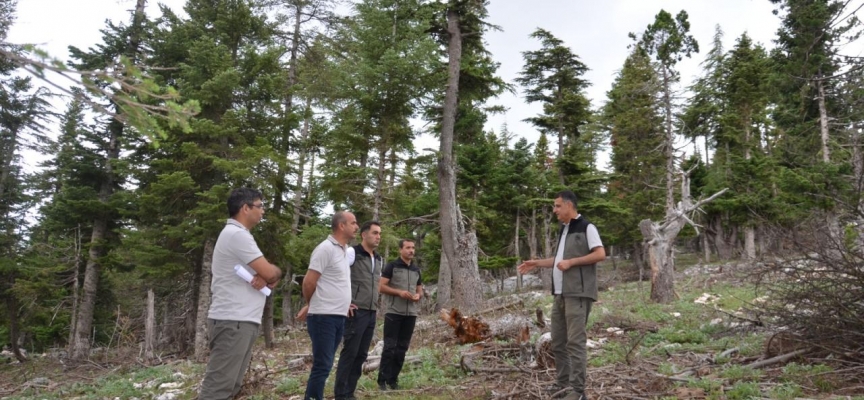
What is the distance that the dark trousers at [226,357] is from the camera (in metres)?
3.82

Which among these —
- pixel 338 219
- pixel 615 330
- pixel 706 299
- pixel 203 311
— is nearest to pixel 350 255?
pixel 338 219

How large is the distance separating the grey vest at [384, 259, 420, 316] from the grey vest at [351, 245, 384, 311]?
2.16 feet

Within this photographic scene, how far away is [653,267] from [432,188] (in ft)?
37.8

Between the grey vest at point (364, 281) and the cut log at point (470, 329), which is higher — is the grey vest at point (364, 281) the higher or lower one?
the higher one

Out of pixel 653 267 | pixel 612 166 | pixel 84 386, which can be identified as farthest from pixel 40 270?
pixel 612 166

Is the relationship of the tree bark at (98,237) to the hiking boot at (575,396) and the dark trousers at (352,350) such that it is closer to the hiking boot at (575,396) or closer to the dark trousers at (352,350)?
the dark trousers at (352,350)

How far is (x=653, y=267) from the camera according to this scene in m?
A: 14.3

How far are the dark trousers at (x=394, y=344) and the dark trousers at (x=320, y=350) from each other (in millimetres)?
1609

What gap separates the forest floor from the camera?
545cm

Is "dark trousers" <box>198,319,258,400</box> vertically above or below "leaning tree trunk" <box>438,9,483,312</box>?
below

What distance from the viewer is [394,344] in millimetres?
6504

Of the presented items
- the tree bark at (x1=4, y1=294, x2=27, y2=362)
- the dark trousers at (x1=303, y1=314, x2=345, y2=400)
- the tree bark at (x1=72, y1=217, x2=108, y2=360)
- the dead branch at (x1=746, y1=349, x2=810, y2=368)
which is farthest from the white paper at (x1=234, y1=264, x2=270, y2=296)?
the tree bark at (x1=4, y1=294, x2=27, y2=362)

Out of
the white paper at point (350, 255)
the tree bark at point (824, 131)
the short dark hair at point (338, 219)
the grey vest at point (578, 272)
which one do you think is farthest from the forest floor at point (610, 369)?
the tree bark at point (824, 131)

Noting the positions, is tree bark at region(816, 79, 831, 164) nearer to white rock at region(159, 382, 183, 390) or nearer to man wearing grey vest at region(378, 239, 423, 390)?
man wearing grey vest at region(378, 239, 423, 390)
